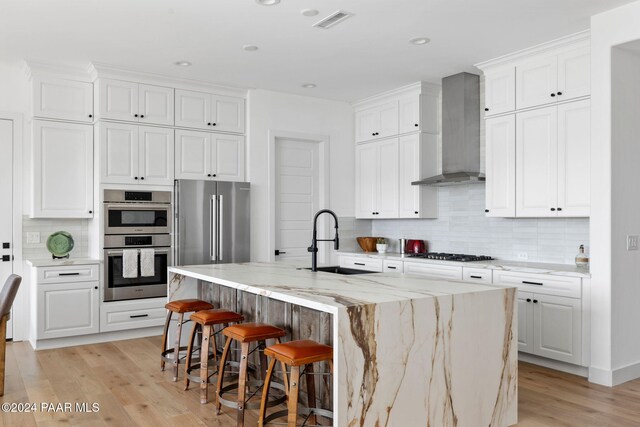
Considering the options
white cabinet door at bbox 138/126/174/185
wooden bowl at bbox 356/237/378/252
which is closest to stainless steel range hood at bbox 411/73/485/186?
wooden bowl at bbox 356/237/378/252

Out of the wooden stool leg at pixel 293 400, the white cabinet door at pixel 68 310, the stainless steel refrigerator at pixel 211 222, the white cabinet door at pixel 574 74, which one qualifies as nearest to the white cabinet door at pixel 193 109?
the stainless steel refrigerator at pixel 211 222

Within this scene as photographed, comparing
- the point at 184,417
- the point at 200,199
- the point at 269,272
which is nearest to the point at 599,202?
the point at 269,272

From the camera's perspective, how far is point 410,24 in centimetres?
420

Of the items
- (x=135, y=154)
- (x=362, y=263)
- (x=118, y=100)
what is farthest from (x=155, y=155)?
(x=362, y=263)

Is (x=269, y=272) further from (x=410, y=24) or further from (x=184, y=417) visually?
(x=410, y=24)

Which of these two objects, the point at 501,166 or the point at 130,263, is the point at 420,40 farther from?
the point at 130,263

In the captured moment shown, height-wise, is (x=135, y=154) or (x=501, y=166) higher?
(x=135, y=154)

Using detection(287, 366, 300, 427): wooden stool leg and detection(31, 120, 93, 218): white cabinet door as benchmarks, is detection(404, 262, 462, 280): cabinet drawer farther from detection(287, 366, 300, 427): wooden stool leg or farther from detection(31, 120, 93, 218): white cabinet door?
detection(31, 120, 93, 218): white cabinet door

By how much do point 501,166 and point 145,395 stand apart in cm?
372

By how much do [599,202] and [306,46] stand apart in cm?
277

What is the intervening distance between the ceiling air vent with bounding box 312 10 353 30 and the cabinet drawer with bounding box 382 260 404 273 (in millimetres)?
2684

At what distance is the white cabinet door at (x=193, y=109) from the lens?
5.82 metres

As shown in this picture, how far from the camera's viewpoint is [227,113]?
6141 millimetres

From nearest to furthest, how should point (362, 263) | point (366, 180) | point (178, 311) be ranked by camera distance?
point (178, 311) < point (362, 263) < point (366, 180)
